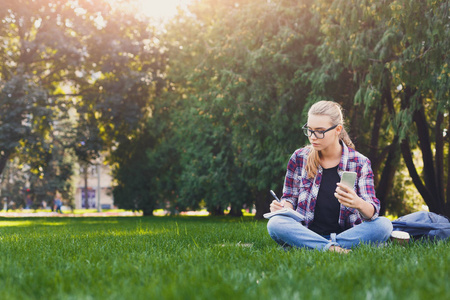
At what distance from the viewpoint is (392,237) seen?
480cm

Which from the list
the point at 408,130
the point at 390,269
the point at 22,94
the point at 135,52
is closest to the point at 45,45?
the point at 22,94

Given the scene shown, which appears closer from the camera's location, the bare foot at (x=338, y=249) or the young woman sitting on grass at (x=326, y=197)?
the bare foot at (x=338, y=249)

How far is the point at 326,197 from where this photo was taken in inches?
190

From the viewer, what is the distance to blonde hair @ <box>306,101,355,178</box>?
463 centimetres

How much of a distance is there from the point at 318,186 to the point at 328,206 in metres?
0.23

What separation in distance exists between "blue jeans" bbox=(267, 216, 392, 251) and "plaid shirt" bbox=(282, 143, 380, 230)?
0.13 m

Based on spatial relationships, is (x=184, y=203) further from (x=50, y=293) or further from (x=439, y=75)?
(x=50, y=293)

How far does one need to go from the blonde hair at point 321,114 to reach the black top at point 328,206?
16cm

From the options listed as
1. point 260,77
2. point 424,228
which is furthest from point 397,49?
point 424,228

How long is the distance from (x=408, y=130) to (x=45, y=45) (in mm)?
14643

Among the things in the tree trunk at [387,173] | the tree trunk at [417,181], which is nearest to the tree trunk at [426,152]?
the tree trunk at [417,181]

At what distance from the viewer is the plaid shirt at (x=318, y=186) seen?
461cm

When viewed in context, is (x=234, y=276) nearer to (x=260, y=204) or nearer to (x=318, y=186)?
(x=318, y=186)

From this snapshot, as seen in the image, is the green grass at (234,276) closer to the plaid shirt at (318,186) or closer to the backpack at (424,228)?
the plaid shirt at (318,186)
